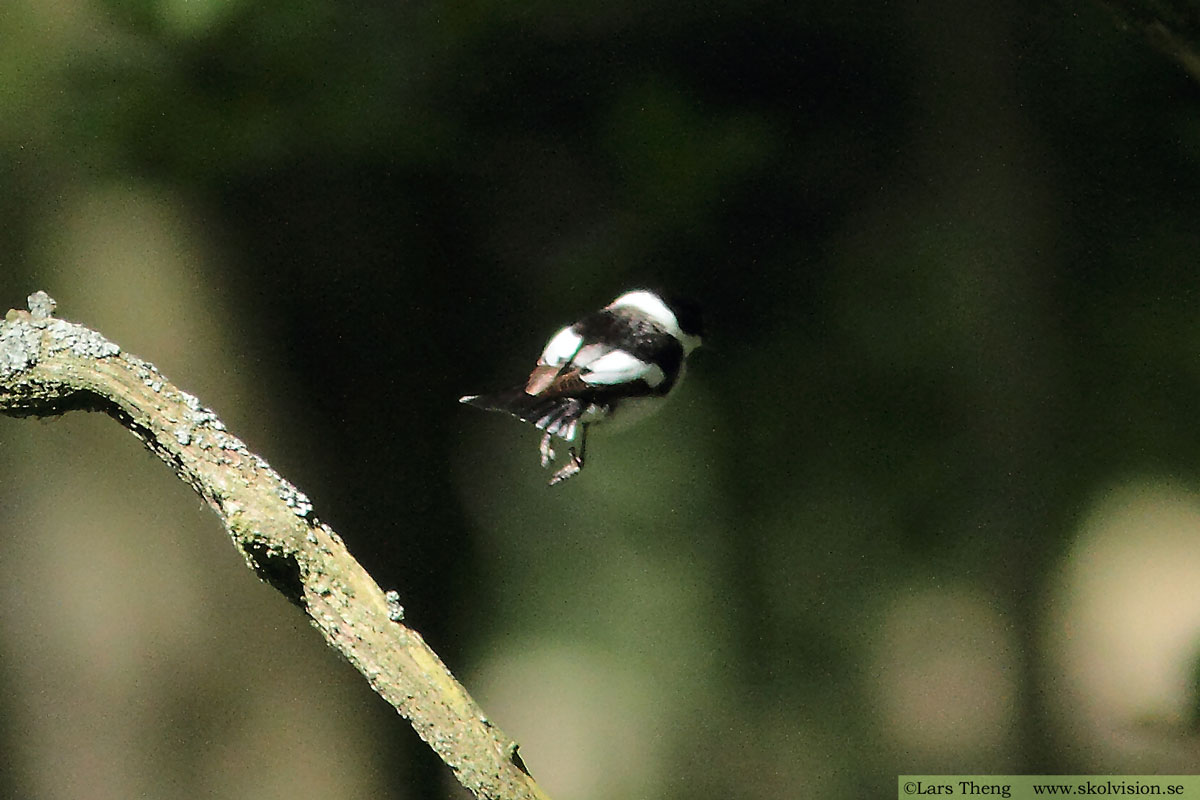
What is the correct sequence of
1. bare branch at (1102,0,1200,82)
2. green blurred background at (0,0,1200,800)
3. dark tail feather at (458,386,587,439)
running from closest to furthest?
1. bare branch at (1102,0,1200,82)
2. dark tail feather at (458,386,587,439)
3. green blurred background at (0,0,1200,800)

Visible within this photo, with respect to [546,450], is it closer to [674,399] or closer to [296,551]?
[296,551]

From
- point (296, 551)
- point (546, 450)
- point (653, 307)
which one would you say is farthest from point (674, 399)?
point (296, 551)

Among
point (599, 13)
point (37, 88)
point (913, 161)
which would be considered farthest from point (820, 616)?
point (37, 88)

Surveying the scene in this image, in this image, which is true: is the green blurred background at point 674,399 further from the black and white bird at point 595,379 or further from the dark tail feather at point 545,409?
the dark tail feather at point 545,409

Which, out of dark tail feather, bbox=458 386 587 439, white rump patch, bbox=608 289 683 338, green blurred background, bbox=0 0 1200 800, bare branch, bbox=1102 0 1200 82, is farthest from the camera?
green blurred background, bbox=0 0 1200 800

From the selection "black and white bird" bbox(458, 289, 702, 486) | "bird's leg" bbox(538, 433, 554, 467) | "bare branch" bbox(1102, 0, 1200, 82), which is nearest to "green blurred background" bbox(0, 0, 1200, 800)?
"black and white bird" bbox(458, 289, 702, 486)

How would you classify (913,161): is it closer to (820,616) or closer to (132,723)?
(820,616)

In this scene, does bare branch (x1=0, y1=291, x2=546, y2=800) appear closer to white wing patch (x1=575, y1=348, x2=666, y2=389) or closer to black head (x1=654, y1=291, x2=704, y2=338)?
white wing patch (x1=575, y1=348, x2=666, y2=389)

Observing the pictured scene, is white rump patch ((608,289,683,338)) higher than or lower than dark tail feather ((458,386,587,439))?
higher
